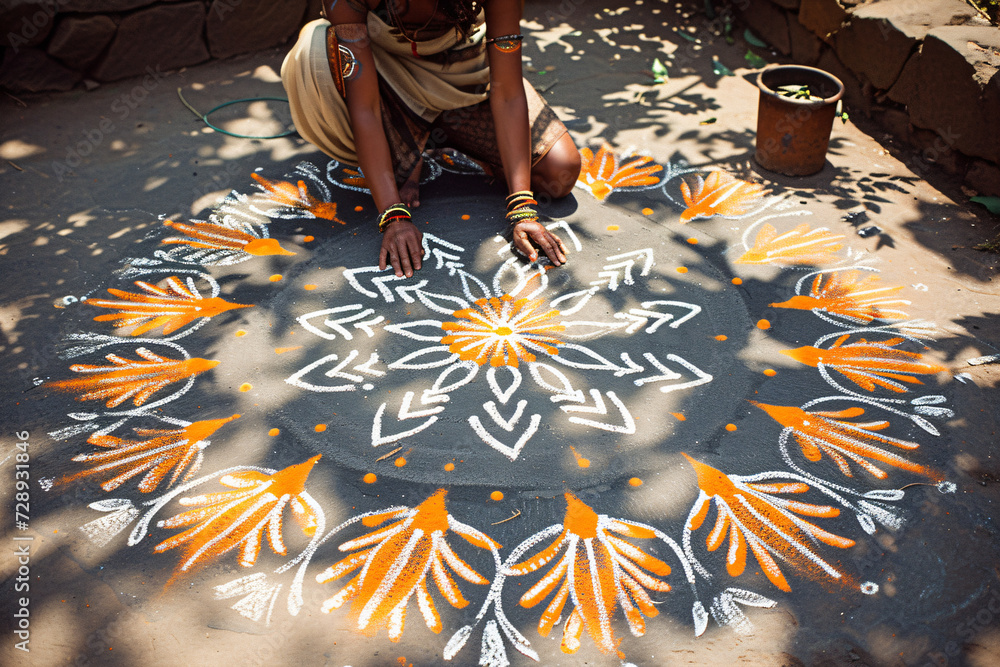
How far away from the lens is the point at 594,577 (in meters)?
1.82

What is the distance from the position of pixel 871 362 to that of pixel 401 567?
174 centimetres

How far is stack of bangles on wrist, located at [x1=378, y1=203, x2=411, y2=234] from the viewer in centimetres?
291

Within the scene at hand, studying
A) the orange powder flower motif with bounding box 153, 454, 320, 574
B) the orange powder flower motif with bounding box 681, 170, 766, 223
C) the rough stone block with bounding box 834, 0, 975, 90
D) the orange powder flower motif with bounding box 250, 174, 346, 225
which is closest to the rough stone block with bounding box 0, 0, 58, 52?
the orange powder flower motif with bounding box 250, 174, 346, 225

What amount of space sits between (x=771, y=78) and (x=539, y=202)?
4.64ft

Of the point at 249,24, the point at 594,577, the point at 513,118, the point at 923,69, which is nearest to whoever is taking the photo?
the point at 594,577

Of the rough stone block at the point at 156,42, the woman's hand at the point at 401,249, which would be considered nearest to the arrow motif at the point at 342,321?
the woman's hand at the point at 401,249

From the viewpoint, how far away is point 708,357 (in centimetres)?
246

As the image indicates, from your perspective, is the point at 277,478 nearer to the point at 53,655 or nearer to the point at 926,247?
the point at 53,655

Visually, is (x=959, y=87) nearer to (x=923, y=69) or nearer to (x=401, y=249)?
(x=923, y=69)

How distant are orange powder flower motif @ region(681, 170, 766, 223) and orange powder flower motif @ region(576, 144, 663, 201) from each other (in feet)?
0.65

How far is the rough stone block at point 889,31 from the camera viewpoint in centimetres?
355

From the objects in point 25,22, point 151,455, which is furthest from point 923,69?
point 25,22

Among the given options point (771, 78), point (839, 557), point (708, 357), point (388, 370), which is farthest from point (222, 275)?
point (771, 78)

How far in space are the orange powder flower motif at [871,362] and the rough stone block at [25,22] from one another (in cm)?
439
